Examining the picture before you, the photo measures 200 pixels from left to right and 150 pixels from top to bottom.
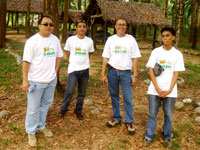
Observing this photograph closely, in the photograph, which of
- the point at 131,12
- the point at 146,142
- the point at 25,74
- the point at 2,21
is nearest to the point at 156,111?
the point at 146,142

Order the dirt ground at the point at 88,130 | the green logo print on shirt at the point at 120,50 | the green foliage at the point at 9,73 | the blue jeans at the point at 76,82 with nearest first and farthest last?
the dirt ground at the point at 88,130, the green logo print on shirt at the point at 120,50, the blue jeans at the point at 76,82, the green foliage at the point at 9,73

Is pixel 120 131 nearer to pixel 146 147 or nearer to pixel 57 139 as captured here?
pixel 146 147

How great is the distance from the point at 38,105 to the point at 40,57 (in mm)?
780

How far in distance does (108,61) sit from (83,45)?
1.89 ft

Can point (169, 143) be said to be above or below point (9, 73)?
below

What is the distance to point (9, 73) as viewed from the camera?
745cm

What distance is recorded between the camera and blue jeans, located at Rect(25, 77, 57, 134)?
3186mm

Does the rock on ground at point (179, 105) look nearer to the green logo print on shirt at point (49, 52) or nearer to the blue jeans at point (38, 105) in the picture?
the blue jeans at point (38, 105)

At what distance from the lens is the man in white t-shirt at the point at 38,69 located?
9.97ft

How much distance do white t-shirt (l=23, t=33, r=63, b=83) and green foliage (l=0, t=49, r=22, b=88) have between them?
10.9ft

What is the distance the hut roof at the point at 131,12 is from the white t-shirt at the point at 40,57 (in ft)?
31.1

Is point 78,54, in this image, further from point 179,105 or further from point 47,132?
point 179,105

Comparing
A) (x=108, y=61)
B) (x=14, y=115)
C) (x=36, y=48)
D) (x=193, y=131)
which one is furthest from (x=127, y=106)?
(x=14, y=115)

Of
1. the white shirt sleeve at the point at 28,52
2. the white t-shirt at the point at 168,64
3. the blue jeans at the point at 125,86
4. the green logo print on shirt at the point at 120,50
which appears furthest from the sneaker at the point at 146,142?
the white shirt sleeve at the point at 28,52
